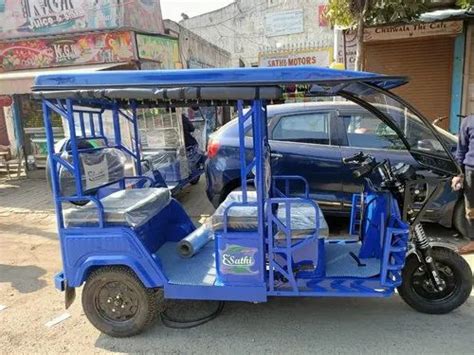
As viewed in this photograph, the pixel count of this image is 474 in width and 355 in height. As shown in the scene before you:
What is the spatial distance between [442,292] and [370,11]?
5.14m

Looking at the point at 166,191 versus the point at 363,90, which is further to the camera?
the point at 166,191

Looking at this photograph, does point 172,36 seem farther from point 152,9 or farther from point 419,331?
point 419,331

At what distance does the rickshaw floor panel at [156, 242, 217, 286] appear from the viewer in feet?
10.5

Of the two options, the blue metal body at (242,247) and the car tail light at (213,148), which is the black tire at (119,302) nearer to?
the blue metal body at (242,247)

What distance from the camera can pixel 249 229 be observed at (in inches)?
118

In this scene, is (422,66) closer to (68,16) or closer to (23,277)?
(68,16)

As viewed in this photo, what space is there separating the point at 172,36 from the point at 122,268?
9.78 metres

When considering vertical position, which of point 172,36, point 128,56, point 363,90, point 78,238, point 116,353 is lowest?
point 116,353

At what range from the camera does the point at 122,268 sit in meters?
3.19

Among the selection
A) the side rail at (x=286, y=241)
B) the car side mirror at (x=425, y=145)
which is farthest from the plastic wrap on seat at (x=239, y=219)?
the car side mirror at (x=425, y=145)

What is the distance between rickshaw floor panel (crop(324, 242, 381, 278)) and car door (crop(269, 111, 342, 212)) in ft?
4.52

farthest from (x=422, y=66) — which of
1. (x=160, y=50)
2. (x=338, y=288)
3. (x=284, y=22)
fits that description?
(x=284, y=22)

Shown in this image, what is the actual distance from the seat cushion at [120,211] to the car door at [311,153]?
6.61 feet

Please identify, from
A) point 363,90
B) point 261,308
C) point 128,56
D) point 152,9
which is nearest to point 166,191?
point 261,308
